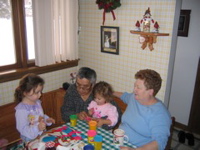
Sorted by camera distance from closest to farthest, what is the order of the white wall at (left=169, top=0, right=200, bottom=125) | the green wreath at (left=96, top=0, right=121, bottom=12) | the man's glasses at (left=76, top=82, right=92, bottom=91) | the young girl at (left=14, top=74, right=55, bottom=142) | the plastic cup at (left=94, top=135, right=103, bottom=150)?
the plastic cup at (left=94, top=135, right=103, bottom=150) < the young girl at (left=14, top=74, right=55, bottom=142) < the man's glasses at (left=76, top=82, right=92, bottom=91) < the green wreath at (left=96, top=0, right=121, bottom=12) < the white wall at (left=169, top=0, right=200, bottom=125)

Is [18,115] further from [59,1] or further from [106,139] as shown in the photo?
[59,1]

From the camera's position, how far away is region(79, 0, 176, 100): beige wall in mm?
2246

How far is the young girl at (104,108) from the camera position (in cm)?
201

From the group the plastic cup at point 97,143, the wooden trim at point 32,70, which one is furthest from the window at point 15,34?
the plastic cup at point 97,143

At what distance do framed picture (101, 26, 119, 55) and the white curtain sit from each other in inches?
17.3

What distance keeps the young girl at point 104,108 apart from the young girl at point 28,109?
0.52 m

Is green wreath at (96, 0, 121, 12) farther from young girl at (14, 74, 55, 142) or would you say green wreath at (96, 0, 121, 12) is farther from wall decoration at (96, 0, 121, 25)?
young girl at (14, 74, 55, 142)

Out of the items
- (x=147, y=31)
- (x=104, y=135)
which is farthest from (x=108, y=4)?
(x=104, y=135)

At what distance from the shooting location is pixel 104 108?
209 cm

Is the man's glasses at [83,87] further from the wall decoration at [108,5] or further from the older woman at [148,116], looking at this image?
the wall decoration at [108,5]

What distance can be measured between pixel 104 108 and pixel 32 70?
1081 millimetres

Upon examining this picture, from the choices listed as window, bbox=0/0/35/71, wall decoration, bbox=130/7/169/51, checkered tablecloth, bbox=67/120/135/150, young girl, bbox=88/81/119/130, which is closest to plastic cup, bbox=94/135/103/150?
checkered tablecloth, bbox=67/120/135/150

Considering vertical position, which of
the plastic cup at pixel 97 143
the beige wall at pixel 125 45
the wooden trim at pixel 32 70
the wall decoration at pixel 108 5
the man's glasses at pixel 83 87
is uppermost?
the wall decoration at pixel 108 5

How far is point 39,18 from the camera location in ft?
8.18
